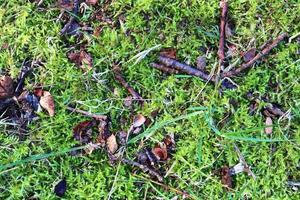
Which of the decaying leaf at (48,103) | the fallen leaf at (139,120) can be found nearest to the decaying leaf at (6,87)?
the decaying leaf at (48,103)

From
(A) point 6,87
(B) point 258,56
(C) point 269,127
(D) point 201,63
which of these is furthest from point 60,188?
(B) point 258,56

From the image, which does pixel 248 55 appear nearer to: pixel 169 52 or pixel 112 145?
pixel 169 52

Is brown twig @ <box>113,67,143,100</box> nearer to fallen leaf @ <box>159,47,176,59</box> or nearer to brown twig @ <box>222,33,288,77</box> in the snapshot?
fallen leaf @ <box>159,47,176,59</box>

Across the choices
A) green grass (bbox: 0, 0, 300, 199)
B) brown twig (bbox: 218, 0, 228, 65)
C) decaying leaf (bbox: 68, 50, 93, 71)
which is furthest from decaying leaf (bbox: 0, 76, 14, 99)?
brown twig (bbox: 218, 0, 228, 65)

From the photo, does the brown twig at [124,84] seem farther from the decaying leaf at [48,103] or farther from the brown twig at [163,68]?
the decaying leaf at [48,103]

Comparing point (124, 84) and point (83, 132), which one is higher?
point (124, 84)
